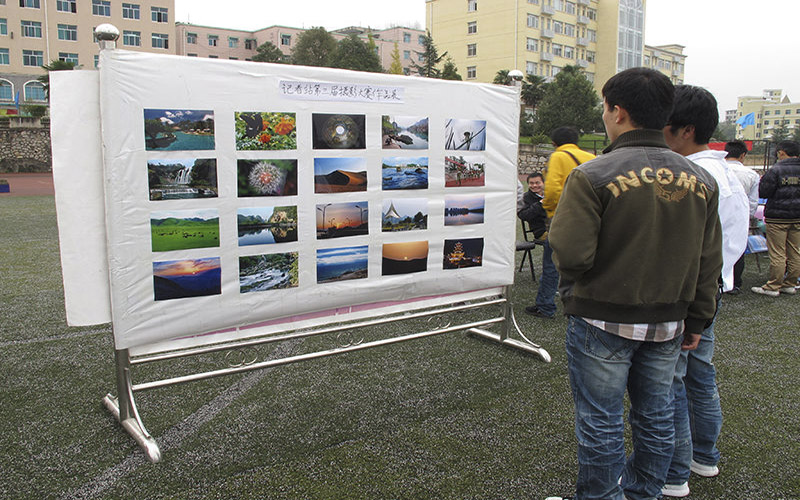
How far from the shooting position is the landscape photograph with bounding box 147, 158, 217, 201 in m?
2.96

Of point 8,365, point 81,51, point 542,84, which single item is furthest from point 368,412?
point 81,51

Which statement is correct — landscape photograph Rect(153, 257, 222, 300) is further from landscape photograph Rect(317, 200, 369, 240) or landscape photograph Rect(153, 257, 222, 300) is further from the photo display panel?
landscape photograph Rect(317, 200, 369, 240)

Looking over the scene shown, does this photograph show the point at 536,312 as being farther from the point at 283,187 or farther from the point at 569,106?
the point at 569,106

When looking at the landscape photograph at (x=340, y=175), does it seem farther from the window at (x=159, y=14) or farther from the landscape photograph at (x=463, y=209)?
the window at (x=159, y=14)

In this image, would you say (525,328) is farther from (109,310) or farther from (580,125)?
(580,125)

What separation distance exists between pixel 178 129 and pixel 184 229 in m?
0.52

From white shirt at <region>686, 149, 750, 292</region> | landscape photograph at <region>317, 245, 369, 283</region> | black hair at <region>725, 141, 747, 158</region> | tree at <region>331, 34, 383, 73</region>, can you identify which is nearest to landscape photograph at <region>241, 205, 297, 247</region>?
landscape photograph at <region>317, 245, 369, 283</region>

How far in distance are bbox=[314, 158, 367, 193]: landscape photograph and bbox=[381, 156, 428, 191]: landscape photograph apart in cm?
16

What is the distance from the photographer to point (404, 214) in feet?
12.6

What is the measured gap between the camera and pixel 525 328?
5312 mm

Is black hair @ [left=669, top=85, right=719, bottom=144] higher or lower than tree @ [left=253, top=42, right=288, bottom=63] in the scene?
lower

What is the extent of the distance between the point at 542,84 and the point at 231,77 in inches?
2148

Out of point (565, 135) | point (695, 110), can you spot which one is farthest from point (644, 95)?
point (565, 135)

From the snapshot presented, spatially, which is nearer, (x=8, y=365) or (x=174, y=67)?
(x=174, y=67)
